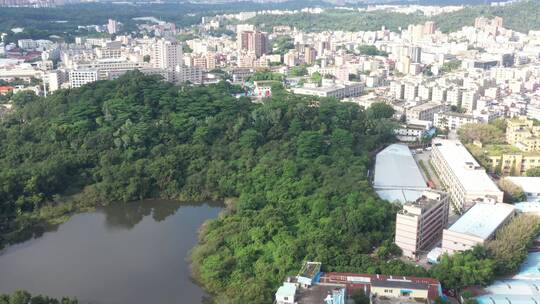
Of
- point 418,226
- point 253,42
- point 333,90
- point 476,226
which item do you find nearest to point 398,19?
point 253,42

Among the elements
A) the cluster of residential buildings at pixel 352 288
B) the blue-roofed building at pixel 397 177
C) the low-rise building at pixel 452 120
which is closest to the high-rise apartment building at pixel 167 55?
the low-rise building at pixel 452 120

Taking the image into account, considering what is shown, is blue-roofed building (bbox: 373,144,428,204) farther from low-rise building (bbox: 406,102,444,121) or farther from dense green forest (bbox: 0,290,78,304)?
dense green forest (bbox: 0,290,78,304)

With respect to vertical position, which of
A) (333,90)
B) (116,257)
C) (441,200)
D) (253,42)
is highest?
(253,42)

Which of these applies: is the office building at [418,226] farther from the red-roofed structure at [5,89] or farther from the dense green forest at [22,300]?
the red-roofed structure at [5,89]

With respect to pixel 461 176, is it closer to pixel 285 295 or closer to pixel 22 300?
pixel 285 295

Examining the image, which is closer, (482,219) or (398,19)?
(482,219)

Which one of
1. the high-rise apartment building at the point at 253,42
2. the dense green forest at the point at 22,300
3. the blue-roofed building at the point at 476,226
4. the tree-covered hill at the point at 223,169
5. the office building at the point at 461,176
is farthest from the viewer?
the high-rise apartment building at the point at 253,42

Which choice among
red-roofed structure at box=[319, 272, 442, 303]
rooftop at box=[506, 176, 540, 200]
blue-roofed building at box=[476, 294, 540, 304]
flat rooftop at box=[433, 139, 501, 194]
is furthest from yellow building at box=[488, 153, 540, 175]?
red-roofed structure at box=[319, 272, 442, 303]
